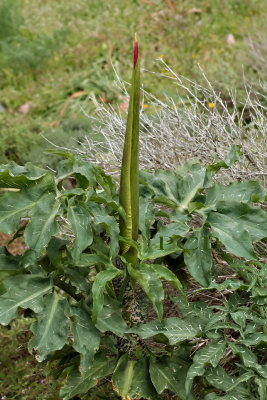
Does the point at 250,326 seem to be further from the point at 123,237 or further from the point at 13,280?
the point at 13,280

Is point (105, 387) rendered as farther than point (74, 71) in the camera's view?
No

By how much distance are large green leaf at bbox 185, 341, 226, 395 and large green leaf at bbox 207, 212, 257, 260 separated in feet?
1.03

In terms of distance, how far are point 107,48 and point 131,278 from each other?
178 inches

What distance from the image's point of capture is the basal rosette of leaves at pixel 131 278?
196cm

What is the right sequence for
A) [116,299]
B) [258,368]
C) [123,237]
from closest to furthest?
[258,368] → [123,237] → [116,299]

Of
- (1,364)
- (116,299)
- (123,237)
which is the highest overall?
Answer: (123,237)

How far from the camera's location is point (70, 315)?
6.56ft

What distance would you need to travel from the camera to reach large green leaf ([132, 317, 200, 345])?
201 cm

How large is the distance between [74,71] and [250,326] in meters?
4.55

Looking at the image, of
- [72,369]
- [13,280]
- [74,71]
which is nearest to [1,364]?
[72,369]

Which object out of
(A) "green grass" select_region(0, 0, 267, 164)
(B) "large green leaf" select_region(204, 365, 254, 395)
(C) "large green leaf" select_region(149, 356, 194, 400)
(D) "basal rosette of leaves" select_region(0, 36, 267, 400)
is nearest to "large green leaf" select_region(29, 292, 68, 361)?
(D) "basal rosette of leaves" select_region(0, 36, 267, 400)

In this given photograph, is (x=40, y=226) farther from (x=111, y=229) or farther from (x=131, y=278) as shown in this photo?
(x=131, y=278)

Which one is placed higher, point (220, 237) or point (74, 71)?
point (220, 237)

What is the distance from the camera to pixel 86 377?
6.99ft
